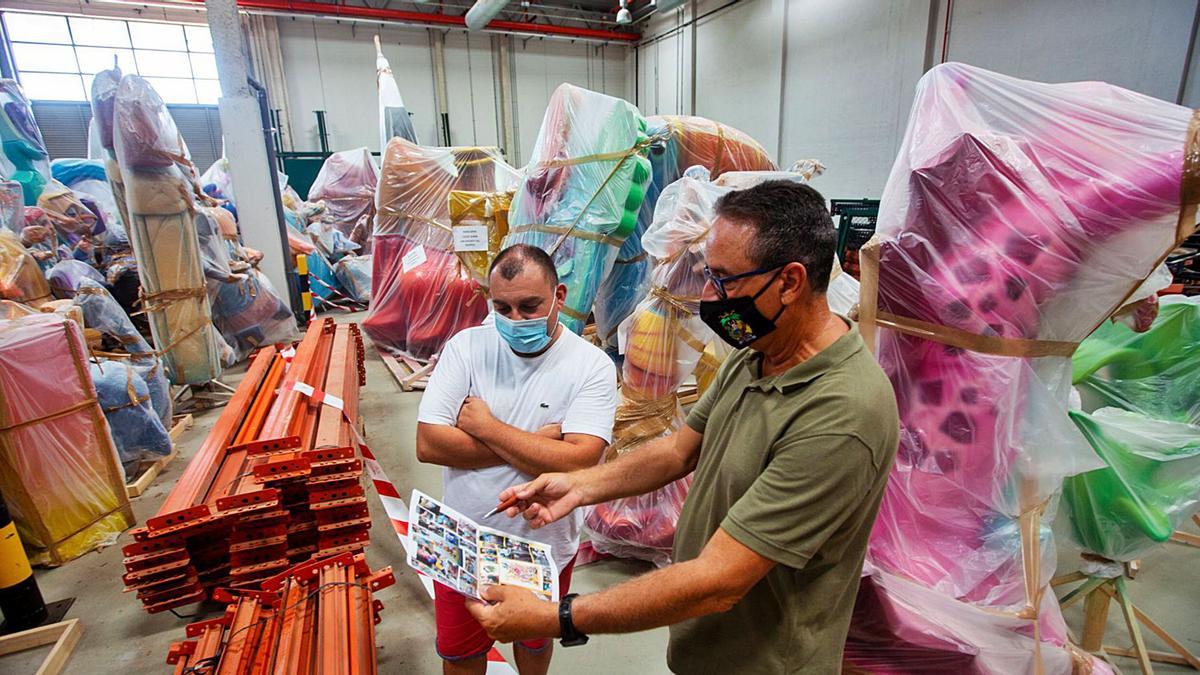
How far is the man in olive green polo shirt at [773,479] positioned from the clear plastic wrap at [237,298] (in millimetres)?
5146

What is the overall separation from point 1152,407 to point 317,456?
335 centimetres

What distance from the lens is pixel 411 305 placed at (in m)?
5.48

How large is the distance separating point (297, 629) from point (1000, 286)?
222cm

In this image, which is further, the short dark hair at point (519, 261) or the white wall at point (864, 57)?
the white wall at point (864, 57)

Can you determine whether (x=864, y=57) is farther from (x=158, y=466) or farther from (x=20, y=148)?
(x=20, y=148)

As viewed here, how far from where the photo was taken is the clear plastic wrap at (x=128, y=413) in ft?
10.6

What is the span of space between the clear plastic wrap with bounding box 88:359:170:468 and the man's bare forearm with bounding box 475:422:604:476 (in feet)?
10.2

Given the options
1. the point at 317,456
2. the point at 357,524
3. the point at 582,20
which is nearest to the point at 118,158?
the point at 317,456

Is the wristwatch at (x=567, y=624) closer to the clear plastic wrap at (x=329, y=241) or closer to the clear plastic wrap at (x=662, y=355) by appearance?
the clear plastic wrap at (x=662, y=355)

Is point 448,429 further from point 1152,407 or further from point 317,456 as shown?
point 1152,407

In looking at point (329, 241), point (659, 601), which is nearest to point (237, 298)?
point (329, 241)

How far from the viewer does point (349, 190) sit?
10.4 meters

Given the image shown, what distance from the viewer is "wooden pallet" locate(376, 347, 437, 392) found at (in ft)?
16.3

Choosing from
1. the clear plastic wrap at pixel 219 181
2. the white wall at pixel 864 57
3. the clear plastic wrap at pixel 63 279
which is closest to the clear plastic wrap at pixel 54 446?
the clear plastic wrap at pixel 63 279
